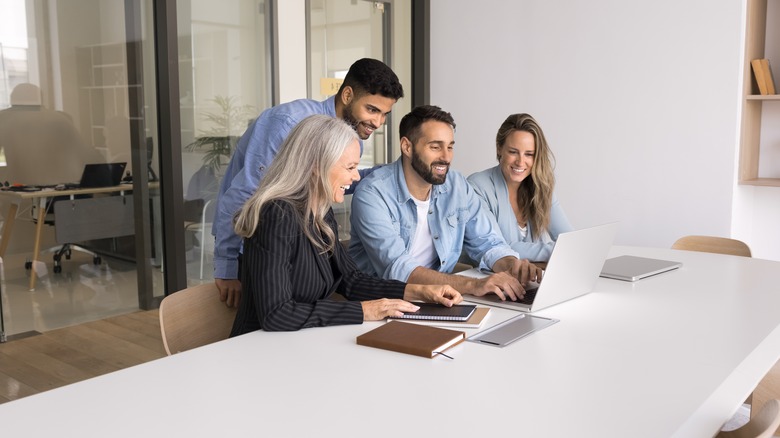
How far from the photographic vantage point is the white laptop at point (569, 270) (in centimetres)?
216

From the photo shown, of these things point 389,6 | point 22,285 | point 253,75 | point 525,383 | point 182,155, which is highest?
point 389,6

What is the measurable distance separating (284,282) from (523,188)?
1803mm

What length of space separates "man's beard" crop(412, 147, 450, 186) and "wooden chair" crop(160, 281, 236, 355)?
988 mm

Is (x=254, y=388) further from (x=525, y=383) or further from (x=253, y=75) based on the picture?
(x=253, y=75)

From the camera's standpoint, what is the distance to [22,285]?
167 inches

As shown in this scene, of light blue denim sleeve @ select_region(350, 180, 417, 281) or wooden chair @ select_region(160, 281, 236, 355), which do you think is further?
light blue denim sleeve @ select_region(350, 180, 417, 281)

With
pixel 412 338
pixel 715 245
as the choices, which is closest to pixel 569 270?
pixel 412 338

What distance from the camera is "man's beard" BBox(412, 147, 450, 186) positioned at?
3.00 metres

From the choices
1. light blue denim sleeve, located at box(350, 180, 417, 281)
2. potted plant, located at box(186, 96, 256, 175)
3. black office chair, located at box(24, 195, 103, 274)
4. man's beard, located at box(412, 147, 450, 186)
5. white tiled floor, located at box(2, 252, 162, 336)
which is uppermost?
potted plant, located at box(186, 96, 256, 175)

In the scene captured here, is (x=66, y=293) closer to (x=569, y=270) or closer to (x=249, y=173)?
(x=249, y=173)

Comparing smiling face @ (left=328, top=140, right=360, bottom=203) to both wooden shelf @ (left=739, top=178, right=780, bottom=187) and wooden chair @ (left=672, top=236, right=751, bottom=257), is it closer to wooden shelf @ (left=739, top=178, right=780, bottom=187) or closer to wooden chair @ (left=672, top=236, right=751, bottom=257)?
wooden chair @ (left=672, top=236, right=751, bottom=257)

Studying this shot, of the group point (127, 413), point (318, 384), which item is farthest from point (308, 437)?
point (127, 413)

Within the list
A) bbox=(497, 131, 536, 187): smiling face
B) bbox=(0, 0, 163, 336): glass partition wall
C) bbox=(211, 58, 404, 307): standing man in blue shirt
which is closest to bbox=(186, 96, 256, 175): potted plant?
bbox=(0, 0, 163, 336): glass partition wall

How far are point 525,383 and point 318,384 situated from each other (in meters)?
0.45
